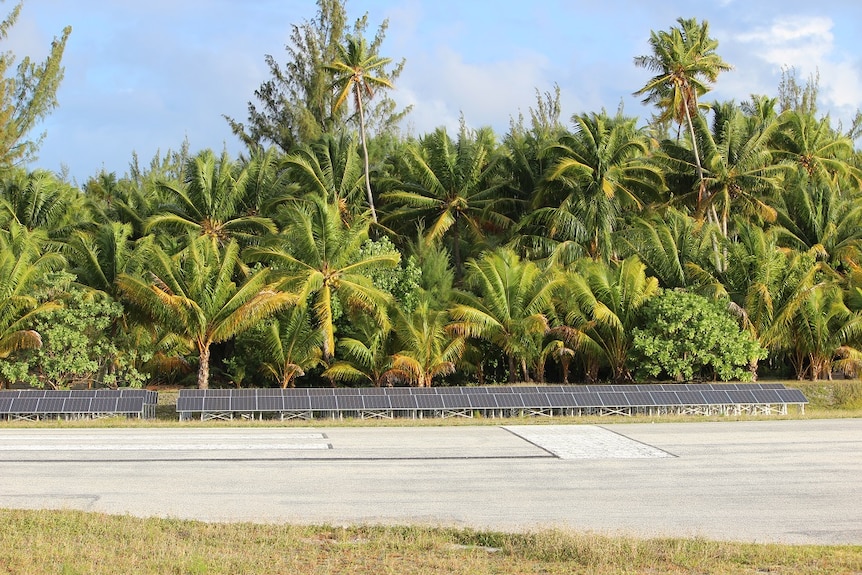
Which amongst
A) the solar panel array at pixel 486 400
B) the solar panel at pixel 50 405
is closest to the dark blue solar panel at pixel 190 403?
the solar panel array at pixel 486 400

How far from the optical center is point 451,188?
36562 millimetres

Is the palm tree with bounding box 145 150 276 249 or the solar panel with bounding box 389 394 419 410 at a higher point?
the palm tree with bounding box 145 150 276 249

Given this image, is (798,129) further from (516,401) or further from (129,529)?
(129,529)

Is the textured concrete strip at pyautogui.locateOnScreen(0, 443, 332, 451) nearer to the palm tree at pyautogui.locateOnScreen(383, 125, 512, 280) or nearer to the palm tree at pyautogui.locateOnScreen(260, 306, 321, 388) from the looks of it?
the palm tree at pyautogui.locateOnScreen(260, 306, 321, 388)

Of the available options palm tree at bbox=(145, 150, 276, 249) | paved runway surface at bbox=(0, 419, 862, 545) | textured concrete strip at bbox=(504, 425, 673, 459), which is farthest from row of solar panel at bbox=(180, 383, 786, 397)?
palm tree at bbox=(145, 150, 276, 249)

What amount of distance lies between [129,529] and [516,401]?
14.4 metres

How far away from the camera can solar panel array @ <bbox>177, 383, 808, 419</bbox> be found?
2272 centimetres

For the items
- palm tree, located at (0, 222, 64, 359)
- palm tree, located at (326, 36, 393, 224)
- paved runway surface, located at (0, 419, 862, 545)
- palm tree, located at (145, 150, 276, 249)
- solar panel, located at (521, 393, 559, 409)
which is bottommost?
paved runway surface, located at (0, 419, 862, 545)

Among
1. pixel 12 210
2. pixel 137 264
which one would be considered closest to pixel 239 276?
pixel 137 264

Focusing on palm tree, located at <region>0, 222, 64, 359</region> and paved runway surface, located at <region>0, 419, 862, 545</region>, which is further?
palm tree, located at <region>0, 222, 64, 359</region>

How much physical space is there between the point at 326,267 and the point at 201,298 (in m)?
3.70

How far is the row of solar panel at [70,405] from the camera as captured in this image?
22.0m

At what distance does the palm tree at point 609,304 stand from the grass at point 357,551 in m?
19.4

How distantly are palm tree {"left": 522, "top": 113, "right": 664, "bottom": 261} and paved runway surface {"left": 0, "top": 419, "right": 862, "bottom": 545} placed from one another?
15.4m
